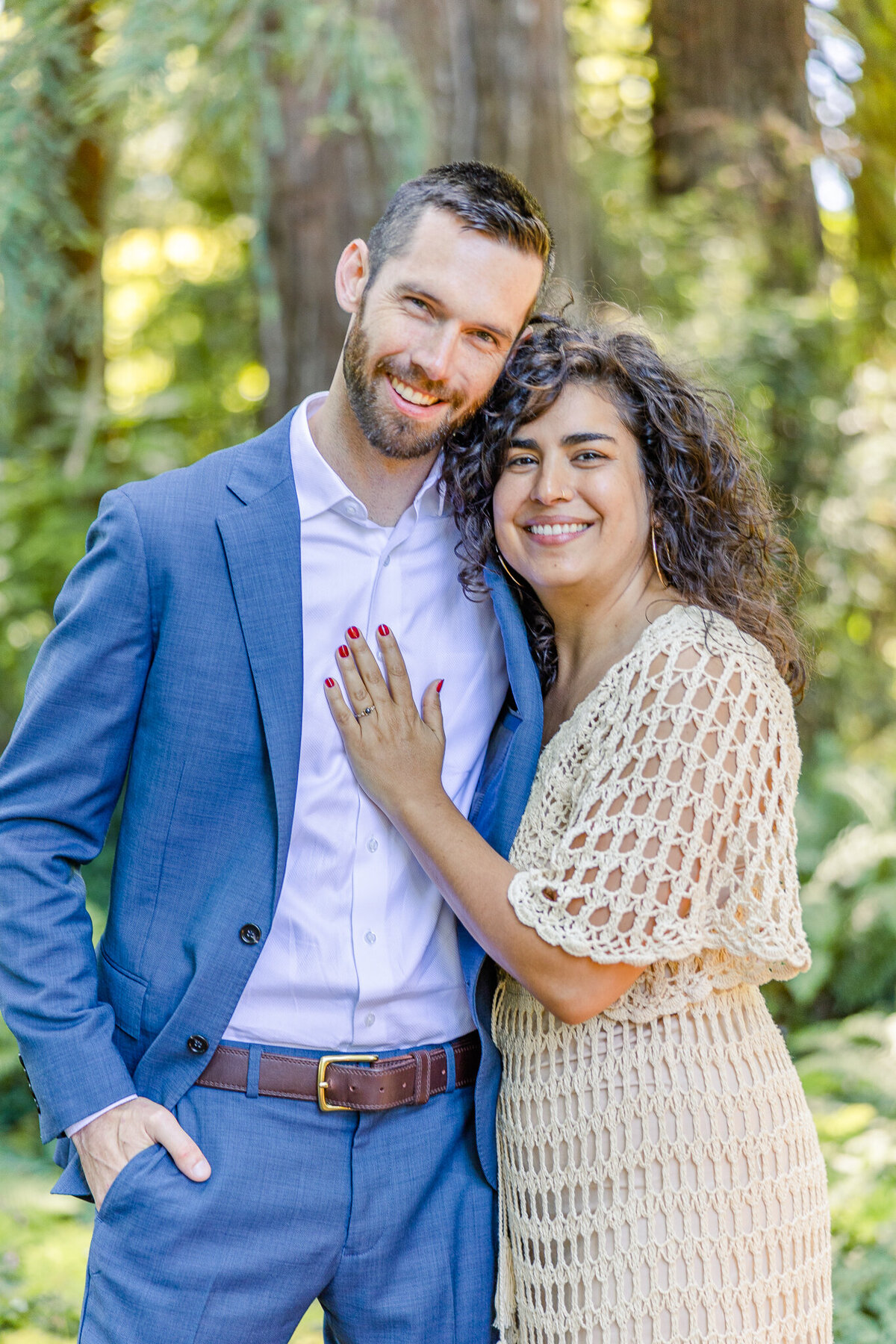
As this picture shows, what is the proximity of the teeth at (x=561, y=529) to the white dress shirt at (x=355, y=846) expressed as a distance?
207 mm

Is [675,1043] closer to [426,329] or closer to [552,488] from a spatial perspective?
[552,488]

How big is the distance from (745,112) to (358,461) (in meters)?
4.70

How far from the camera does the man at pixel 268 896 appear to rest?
1746 mm

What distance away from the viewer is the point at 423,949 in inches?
76.5

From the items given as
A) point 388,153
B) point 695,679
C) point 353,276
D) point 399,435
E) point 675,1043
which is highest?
point 388,153

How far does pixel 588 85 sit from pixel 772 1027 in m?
5.90

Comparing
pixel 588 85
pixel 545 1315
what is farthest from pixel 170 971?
pixel 588 85

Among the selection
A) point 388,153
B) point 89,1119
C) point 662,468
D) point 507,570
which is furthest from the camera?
point 388,153

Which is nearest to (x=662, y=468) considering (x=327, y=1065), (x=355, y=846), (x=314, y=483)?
(x=314, y=483)

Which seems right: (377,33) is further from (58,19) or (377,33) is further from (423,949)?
(423,949)

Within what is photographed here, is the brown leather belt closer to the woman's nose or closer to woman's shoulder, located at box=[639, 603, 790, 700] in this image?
woman's shoulder, located at box=[639, 603, 790, 700]

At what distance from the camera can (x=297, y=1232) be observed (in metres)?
1.80

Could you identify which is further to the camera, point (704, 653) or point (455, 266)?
point (455, 266)

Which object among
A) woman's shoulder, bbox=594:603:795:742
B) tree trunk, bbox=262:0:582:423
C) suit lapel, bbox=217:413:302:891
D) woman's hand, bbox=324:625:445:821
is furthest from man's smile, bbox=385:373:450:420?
tree trunk, bbox=262:0:582:423
